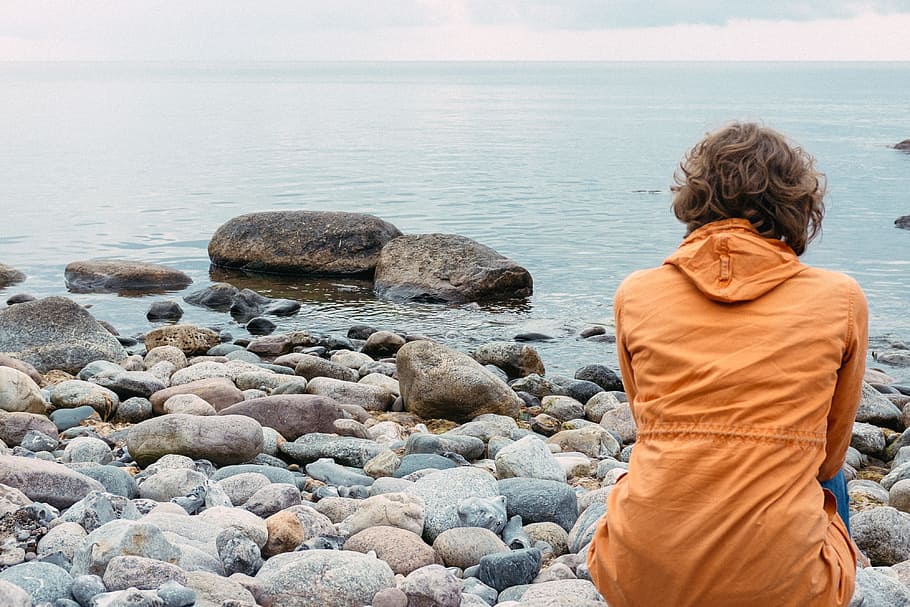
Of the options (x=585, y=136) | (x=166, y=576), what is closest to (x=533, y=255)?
(x=166, y=576)

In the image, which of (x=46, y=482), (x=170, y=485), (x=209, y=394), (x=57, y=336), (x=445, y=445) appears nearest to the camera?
(x=46, y=482)

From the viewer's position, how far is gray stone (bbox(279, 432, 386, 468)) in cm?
775

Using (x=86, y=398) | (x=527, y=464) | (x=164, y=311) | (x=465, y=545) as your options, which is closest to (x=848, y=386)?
(x=465, y=545)

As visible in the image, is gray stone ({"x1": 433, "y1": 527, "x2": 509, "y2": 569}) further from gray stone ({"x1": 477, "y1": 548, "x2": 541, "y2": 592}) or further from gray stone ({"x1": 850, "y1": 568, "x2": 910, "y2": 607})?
gray stone ({"x1": 850, "y1": 568, "x2": 910, "y2": 607})

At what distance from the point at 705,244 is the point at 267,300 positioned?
49.7 feet

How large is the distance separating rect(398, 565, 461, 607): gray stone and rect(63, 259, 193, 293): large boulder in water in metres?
15.5

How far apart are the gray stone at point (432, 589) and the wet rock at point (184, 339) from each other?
32.9ft

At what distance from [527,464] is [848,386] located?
161 inches

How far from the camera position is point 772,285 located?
2996 mm

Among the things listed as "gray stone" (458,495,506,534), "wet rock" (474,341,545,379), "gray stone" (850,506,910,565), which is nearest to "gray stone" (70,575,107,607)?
"gray stone" (458,495,506,534)

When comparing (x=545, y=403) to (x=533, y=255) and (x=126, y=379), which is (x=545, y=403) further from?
(x=533, y=255)

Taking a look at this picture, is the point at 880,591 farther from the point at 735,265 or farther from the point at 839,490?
the point at 735,265

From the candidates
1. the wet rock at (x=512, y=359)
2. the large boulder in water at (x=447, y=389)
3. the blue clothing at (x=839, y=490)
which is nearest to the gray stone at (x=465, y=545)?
the blue clothing at (x=839, y=490)

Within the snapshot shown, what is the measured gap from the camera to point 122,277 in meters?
19.5
